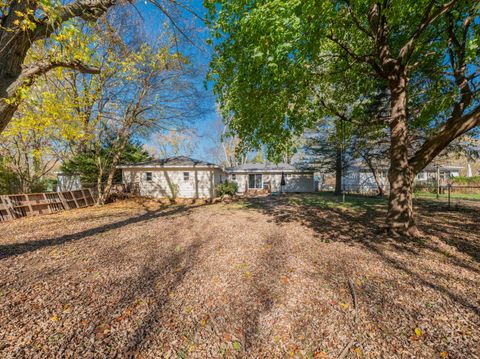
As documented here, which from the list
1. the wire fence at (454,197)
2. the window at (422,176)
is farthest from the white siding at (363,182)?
the window at (422,176)

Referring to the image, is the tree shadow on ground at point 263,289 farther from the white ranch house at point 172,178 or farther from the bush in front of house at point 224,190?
the white ranch house at point 172,178

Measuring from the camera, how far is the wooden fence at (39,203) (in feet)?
26.3

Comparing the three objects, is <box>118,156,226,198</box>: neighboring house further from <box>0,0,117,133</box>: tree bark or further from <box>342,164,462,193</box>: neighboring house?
<box>342,164,462,193</box>: neighboring house

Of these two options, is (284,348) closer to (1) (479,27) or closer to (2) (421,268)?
(2) (421,268)

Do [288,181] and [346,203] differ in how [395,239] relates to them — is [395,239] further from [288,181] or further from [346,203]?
[288,181]

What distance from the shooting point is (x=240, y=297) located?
2.86 meters

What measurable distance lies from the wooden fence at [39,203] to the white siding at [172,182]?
351 centimetres

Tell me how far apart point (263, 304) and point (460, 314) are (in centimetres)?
249

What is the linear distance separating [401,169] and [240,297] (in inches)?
218

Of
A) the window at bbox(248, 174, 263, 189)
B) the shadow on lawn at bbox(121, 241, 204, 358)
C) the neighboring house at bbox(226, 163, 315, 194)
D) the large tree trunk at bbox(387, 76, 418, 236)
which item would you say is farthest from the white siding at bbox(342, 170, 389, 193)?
the shadow on lawn at bbox(121, 241, 204, 358)

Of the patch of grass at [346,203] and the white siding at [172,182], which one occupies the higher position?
the white siding at [172,182]

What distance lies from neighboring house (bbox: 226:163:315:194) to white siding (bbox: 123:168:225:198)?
6.53 meters

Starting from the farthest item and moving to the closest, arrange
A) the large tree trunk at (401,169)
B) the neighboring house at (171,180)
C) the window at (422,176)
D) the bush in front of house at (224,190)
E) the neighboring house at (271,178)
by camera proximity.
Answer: the window at (422,176), the neighboring house at (271,178), the bush in front of house at (224,190), the neighboring house at (171,180), the large tree trunk at (401,169)

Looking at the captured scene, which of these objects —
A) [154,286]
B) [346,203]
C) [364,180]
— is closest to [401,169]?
[154,286]
